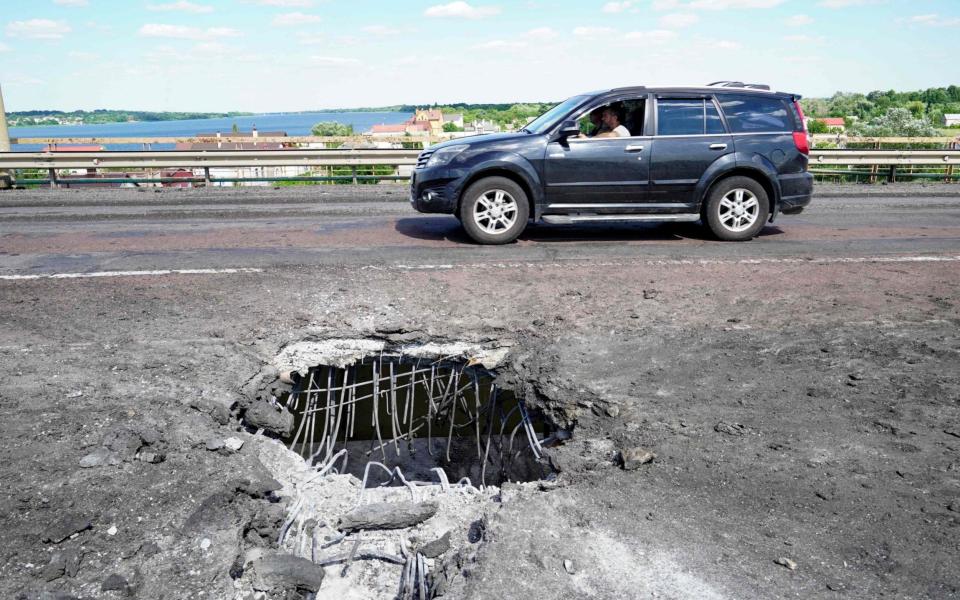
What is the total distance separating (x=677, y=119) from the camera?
907cm

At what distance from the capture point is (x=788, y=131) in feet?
30.3

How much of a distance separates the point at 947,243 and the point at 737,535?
796cm

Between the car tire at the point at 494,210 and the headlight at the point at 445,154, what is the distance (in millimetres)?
447

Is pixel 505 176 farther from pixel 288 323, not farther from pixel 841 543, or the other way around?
pixel 841 543

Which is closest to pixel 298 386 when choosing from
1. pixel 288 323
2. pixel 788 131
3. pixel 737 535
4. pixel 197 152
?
pixel 288 323

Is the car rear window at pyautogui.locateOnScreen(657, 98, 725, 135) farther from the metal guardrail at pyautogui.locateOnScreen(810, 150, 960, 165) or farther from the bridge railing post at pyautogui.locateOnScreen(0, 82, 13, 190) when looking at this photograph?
the bridge railing post at pyautogui.locateOnScreen(0, 82, 13, 190)

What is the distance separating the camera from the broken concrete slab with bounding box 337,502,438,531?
385 centimetres

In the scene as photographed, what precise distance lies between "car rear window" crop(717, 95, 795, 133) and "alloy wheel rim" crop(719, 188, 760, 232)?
0.81 meters

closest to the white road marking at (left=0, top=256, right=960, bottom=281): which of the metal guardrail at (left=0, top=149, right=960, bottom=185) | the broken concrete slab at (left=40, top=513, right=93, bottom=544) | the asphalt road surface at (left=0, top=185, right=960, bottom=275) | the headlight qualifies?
the asphalt road surface at (left=0, top=185, right=960, bottom=275)

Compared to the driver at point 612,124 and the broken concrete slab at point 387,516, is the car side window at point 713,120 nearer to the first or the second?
the driver at point 612,124

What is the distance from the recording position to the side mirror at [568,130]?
29.0 feet

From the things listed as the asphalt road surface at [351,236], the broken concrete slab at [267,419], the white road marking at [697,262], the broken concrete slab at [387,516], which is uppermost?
the asphalt road surface at [351,236]

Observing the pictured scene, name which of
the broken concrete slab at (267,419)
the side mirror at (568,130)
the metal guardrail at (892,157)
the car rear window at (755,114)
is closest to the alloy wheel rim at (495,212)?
the side mirror at (568,130)

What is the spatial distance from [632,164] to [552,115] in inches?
50.2
